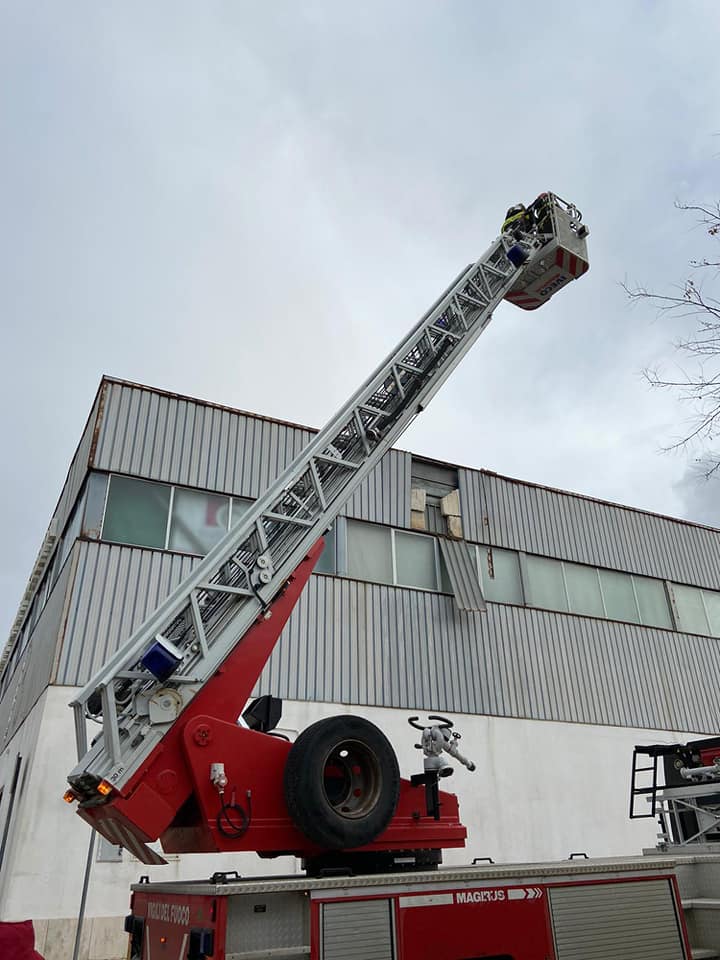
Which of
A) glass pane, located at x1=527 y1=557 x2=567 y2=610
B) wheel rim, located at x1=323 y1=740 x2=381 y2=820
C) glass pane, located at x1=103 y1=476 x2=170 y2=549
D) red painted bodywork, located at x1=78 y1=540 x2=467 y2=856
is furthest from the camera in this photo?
glass pane, located at x1=527 y1=557 x2=567 y2=610

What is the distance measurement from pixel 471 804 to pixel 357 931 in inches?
372

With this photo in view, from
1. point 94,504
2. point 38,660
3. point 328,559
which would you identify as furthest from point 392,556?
point 38,660

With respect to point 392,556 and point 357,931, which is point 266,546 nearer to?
point 357,931

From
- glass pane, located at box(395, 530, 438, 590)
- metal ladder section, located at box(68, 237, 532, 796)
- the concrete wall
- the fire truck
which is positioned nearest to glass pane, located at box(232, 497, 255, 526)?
glass pane, located at box(395, 530, 438, 590)

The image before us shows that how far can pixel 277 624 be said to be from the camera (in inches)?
279

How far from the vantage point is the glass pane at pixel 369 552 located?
14797 mm

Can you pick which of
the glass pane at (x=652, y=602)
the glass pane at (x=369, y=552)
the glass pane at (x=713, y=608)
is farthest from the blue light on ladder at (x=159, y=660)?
the glass pane at (x=713, y=608)

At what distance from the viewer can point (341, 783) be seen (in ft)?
21.4

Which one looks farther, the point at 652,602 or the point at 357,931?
the point at 652,602

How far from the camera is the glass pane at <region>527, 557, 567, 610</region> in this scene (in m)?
16.8

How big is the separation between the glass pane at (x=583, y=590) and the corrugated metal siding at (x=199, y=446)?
4870 mm

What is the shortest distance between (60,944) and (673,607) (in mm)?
15639

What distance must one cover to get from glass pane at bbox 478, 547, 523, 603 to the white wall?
277cm

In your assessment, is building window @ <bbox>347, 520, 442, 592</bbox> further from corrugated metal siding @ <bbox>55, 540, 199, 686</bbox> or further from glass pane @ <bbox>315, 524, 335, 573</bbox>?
corrugated metal siding @ <bbox>55, 540, 199, 686</bbox>
